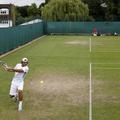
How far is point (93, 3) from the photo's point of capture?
8631 centimetres

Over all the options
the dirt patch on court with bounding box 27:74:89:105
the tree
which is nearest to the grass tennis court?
the dirt patch on court with bounding box 27:74:89:105

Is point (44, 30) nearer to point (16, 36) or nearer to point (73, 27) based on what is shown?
point (73, 27)

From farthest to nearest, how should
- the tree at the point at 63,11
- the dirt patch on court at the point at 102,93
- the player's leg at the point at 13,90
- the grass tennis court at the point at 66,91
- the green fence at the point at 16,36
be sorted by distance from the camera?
the tree at the point at 63,11 < the green fence at the point at 16,36 < the dirt patch on court at the point at 102,93 < the player's leg at the point at 13,90 < the grass tennis court at the point at 66,91

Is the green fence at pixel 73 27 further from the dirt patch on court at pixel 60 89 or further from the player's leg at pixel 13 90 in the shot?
the player's leg at pixel 13 90

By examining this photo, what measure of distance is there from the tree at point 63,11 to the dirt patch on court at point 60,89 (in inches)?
1889

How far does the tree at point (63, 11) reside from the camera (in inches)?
2692

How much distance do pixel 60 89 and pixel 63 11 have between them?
52242mm

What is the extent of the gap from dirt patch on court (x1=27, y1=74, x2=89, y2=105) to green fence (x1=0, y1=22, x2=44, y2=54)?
11408 mm

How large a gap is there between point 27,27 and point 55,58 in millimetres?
15281

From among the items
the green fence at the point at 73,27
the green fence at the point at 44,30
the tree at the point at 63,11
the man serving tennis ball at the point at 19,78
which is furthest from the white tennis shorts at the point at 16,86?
the tree at the point at 63,11

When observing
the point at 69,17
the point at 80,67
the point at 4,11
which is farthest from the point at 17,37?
the point at 4,11

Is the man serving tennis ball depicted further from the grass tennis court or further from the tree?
the tree

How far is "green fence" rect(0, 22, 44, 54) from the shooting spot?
1243 inches

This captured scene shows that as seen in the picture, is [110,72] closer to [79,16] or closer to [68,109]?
[68,109]
